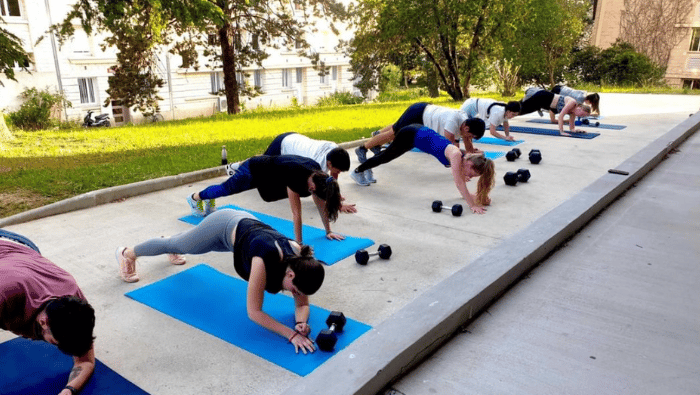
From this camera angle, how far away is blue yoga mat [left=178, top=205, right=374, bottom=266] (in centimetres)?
441

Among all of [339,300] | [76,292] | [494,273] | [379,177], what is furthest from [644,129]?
[76,292]

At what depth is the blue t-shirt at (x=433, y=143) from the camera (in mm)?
5816

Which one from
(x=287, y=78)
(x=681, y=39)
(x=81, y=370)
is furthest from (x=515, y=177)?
(x=681, y=39)

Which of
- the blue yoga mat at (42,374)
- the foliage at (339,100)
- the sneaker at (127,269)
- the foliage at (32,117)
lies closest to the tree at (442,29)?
the foliage at (339,100)

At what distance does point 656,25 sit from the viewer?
27.4m

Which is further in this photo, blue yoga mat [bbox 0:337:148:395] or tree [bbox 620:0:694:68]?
tree [bbox 620:0:694:68]

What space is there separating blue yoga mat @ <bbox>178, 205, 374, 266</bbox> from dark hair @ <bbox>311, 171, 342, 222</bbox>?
474 mm

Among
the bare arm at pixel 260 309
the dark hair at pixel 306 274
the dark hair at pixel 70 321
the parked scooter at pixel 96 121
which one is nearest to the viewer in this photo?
the dark hair at pixel 70 321

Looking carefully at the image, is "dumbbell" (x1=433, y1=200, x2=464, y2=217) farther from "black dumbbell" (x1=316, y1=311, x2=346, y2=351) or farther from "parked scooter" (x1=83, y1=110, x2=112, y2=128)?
"parked scooter" (x1=83, y1=110, x2=112, y2=128)

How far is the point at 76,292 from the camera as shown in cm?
271

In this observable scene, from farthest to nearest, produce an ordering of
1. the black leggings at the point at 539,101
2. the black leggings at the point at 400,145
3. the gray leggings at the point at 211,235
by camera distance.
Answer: the black leggings at the point at 539,101 → the black leggings at the point at 400,145 → the gray leggings at the point at 211,235

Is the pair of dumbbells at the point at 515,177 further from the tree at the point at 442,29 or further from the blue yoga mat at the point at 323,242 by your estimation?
the tree at the point at 442,29

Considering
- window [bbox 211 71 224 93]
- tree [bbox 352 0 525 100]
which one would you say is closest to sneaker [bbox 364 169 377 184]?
tree [bbox 352 0 525 100]

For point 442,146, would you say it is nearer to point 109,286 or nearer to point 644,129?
point 109,286
